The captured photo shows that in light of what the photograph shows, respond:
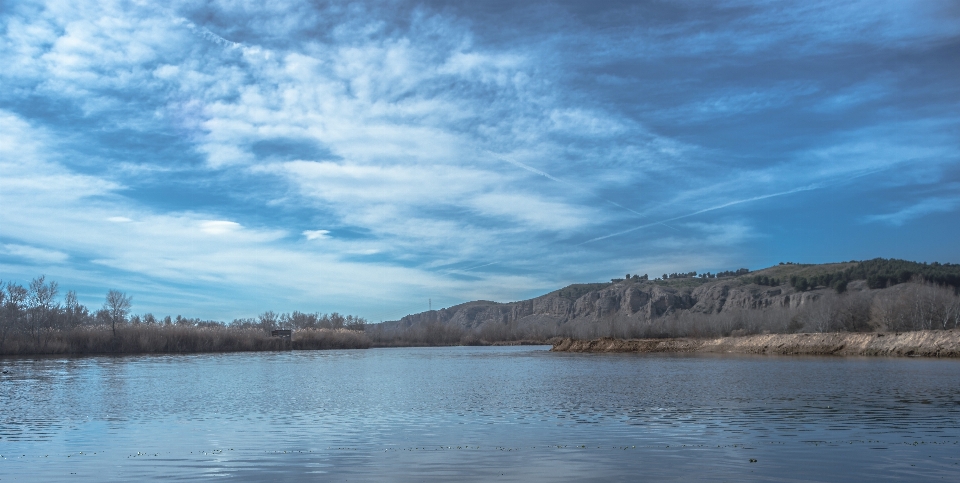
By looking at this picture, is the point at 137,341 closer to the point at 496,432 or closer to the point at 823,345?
the point at 823,345

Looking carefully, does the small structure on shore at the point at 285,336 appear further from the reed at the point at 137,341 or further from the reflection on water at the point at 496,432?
the reflection on water at the point at 496,432

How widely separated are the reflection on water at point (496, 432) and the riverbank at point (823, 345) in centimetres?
4466

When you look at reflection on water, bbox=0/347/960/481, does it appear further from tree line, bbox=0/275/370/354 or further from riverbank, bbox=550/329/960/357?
tree line, bbox=0/275/370/354

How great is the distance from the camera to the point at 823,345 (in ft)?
299

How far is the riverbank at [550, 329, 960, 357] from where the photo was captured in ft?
257

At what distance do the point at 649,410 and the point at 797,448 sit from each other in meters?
10.1

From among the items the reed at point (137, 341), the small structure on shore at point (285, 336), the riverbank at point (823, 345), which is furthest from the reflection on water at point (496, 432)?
the small structure on shore at point (285, 336)

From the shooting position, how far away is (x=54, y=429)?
23641 millimetres

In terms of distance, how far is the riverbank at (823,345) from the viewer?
78.2 meters

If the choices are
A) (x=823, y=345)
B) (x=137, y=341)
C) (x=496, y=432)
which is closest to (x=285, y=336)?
(x=137, y=341)

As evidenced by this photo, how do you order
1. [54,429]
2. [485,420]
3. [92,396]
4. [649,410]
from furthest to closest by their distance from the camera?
[92,396]
[649,410]
[485,420]
[54,429]

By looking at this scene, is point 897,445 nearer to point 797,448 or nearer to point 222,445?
point 797,448

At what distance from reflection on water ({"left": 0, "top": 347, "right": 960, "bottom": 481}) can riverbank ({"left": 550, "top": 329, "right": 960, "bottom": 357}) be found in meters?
44.7

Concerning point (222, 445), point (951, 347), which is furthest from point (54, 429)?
point (951, 347)
